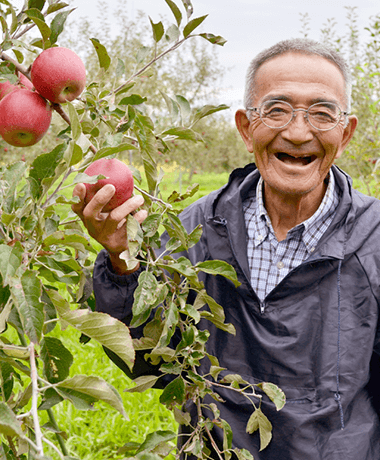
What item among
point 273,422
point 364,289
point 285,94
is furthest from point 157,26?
point 273,422

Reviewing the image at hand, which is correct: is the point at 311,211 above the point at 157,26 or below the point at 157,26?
below

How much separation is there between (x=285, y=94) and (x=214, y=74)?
9.99 metres

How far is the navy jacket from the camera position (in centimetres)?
153

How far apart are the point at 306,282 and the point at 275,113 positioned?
1.86 ft

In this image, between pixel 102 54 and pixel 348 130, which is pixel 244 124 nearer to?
pixel 348 130

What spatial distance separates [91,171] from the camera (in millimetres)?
991

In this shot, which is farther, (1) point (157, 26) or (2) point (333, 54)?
(2) point (333, 54)

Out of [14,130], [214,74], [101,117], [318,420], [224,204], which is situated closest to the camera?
[14,130]

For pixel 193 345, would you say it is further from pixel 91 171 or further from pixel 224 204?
pixel 224 204

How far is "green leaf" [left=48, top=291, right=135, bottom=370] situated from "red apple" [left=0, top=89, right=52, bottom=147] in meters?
0.36

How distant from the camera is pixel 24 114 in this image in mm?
881

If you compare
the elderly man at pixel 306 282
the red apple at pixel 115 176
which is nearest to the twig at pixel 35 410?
the red apple at pixel 115 176

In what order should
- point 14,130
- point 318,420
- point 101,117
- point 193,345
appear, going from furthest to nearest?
point 318,420
point 193,345
point 101,117
point 14,130

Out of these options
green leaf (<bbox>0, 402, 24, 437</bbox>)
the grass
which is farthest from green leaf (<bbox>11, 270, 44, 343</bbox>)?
the grass
